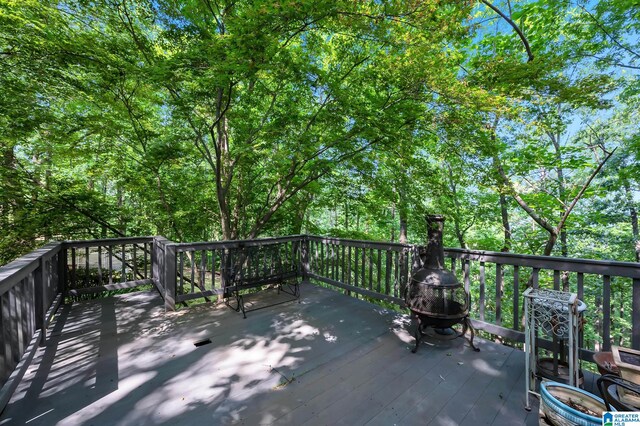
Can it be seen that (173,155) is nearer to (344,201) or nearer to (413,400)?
(344,201)

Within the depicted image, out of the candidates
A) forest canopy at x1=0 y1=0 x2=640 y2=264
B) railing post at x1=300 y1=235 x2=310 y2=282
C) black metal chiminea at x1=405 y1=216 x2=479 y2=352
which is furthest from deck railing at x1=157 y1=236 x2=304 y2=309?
black metal chiminea at x1=405 y1=216 x2=479 y2=352

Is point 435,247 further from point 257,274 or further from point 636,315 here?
point 257,274

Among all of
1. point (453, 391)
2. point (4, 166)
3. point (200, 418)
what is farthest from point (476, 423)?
point (4, 166)

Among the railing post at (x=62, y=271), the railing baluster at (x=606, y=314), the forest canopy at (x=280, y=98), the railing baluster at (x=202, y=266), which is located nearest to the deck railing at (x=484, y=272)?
the railing baluster at (x=606, y=314)

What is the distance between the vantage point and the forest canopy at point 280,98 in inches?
146

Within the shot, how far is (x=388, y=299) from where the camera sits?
3670 mm

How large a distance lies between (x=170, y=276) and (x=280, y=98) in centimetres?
421

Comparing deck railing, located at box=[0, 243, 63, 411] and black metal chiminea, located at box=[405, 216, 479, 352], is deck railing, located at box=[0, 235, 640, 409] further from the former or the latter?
black metal chiminea, located at box=[405, 216, 479, 352]

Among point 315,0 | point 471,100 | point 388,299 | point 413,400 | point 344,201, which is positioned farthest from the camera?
point 344,201

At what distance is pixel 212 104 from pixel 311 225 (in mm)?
4503

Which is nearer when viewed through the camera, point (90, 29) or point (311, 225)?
point (90, 29)

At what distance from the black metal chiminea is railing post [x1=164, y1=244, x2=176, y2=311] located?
300 cm

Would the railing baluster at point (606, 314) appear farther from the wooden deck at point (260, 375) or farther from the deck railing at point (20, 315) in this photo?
the deck railing at point (20, 315)

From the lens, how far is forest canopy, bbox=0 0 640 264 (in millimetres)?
3707
